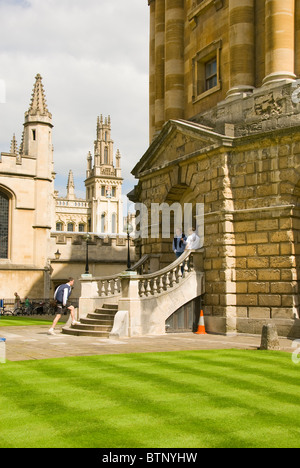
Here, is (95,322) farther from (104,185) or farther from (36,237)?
(104,185)

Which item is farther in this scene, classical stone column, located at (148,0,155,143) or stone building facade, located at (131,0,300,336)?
classical stone column, located at (148,0,155,143)

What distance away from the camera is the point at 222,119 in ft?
65.1

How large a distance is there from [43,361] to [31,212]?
32.2m

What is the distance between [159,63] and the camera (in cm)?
2586

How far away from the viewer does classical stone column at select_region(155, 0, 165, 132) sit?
25656 millimetres

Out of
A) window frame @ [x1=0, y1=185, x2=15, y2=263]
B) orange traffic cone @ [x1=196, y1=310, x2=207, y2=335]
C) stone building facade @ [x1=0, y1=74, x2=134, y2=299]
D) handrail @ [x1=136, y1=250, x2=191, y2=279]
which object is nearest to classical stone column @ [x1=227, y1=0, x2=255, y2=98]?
handrail @ [x1=136, y1=250, x2=191, y2=279]

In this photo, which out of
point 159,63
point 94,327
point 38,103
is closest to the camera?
point 94,327

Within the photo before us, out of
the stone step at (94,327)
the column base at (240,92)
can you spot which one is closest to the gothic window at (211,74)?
the column base at (240,92)

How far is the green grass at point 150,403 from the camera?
243 inches

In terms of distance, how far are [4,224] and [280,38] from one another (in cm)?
2866

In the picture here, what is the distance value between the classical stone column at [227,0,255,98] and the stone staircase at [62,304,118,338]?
8537mm

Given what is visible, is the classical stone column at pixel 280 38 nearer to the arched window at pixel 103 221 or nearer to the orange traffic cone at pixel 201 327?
the orange traffic cone at pixel 201 327

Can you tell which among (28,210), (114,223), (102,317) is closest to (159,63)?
(102,317)

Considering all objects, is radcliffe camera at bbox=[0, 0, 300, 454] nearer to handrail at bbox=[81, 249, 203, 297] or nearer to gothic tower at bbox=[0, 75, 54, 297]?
handrail at bbox=[81, 249, 203, 297]
